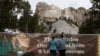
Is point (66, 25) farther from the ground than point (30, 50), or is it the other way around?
point (30, 50)

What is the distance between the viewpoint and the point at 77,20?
170750 millimetres

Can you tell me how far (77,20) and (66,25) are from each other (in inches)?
1536

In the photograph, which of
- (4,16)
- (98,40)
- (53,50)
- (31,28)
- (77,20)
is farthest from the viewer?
(77,20)

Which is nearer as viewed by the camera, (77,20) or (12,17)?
(12,17)

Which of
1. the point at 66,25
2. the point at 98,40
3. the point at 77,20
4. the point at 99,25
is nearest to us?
the point at 98,40

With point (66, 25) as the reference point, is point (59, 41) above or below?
above

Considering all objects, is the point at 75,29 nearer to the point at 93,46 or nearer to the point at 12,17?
the point at 12,17

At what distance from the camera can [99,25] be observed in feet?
197

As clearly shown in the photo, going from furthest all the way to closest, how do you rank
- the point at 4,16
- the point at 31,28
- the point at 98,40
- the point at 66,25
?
1. the point at 66,25
2. the point at 31,28
3. the point at 4,16
4. the point at 98,40

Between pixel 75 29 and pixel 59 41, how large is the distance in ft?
368

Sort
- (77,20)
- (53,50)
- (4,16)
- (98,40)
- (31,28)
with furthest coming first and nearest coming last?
(77,20), (31,28), (4,16), (98,40), (53,50)

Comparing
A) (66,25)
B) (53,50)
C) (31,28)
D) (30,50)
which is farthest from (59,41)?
(66,25)

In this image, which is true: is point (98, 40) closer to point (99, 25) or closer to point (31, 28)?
point (99, 25)

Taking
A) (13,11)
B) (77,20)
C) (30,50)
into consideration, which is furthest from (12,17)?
(77,20)
